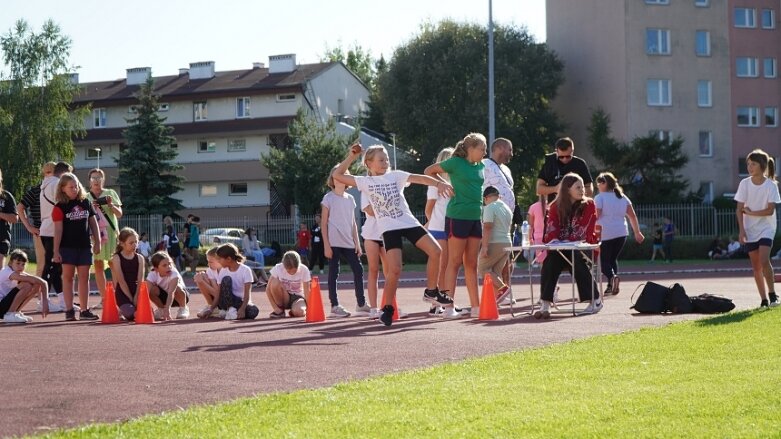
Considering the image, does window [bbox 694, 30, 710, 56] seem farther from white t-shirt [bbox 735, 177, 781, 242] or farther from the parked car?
white t-shirt [bbox 735, 177, 781, 242]

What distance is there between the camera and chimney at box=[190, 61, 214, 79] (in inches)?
3300

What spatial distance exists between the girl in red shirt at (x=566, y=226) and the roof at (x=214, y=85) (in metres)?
63.0

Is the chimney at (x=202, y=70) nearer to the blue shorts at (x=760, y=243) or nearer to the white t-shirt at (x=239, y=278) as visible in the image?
the white t-shirt at (x=239, y=278)

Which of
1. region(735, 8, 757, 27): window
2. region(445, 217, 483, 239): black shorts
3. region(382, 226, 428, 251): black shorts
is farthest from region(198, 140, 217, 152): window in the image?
region(382, 226, 428, 251): black shorts

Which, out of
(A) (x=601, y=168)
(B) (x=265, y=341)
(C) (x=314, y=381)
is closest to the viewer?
(C) (x=314, y=381)

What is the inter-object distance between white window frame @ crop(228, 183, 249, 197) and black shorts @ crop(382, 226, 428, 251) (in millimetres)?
67487

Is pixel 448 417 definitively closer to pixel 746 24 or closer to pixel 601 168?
pixel 601 168

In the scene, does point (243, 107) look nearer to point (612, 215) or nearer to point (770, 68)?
point (770, 68)

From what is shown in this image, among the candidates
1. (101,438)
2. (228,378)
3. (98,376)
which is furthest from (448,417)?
(98,376)

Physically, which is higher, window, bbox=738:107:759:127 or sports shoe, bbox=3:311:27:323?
window, bbox=738:107:759:127

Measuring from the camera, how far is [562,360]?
918 centimetres

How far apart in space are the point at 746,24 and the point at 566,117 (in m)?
11.3

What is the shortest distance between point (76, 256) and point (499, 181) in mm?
5442

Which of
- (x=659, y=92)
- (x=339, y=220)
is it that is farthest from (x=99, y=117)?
(x=339, y=220)
